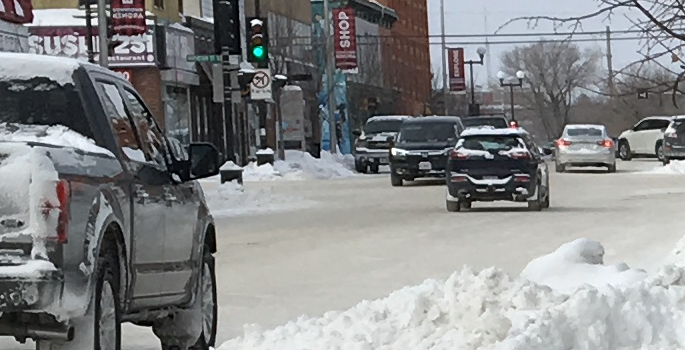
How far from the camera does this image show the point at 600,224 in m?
22.4

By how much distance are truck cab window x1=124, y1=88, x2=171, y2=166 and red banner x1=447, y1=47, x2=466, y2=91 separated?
8899 centimetres

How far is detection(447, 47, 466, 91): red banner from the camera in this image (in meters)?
98.4

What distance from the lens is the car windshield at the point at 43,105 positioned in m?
8.46

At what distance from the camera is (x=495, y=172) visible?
26109 mm

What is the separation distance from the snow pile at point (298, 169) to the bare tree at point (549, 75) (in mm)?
37171

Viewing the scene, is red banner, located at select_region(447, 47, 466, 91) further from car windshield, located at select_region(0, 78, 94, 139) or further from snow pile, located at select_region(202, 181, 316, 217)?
car windshield, located at select_region(0, 78, 94, 139)

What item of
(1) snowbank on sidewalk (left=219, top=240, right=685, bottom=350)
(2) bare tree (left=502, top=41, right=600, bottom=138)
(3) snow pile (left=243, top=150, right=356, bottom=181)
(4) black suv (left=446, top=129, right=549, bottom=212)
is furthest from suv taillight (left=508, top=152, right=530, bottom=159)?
(2) bare tree (left=502, top=41, right=600, bottom=138)

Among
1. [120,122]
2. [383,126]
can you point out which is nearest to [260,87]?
[383,126]

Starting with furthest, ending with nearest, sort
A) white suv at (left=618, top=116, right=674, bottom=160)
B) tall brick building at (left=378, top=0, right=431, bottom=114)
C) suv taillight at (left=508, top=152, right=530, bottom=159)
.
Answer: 1. tall brick building at (left=378, top=0, right=431, bottom=114)
2. white suv at (left=618, top=116, right=674, bottom=160)
3. suv taillight at (left=508, top=152, right=530, bottom=159)

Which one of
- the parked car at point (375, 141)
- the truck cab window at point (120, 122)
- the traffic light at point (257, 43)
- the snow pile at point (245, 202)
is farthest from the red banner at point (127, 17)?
the truck cab window at point (120, 122)

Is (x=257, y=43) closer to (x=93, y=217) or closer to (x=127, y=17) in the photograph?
(x=127, y=17)

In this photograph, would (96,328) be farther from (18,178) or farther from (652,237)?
(652,237)

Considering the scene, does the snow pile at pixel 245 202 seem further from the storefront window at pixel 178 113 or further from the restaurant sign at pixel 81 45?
the storefront window at pixel 178 113

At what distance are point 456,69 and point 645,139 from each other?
4295 centimetres
